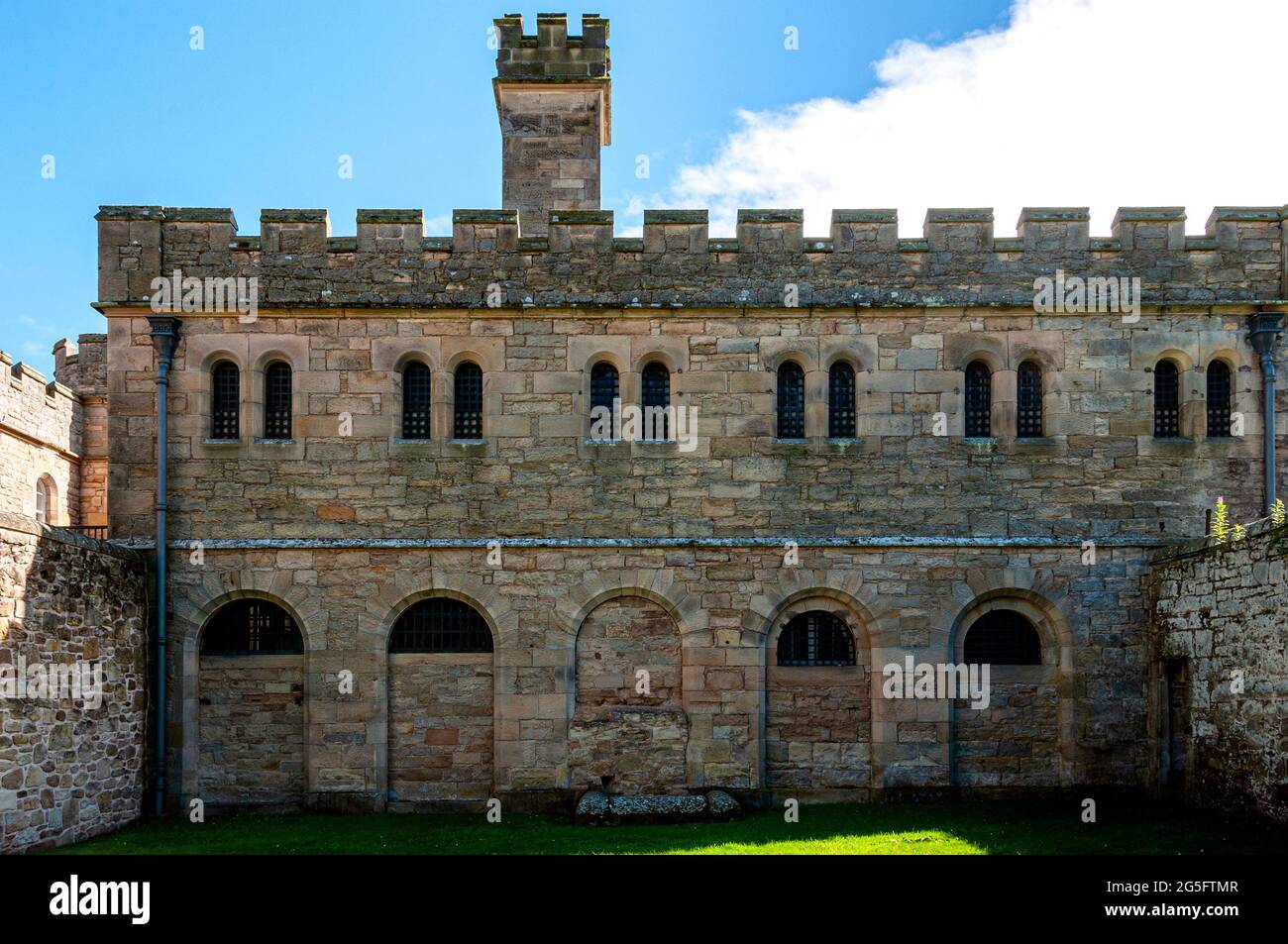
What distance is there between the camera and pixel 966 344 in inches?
601

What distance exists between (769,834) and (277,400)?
32.3ft


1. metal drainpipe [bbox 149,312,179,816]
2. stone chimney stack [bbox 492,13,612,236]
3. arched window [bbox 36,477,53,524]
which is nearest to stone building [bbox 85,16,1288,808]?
metal drainpipe [bbox 149,312,179,816]

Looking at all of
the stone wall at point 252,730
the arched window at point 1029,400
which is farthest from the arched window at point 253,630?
the arched window at point 1029,400

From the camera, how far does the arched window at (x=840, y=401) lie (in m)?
15.4

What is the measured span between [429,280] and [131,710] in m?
7.70

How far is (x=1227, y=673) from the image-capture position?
42.1 feet

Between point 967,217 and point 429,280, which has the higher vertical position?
point 967,217

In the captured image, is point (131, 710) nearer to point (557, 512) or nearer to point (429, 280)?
point (557, 512)

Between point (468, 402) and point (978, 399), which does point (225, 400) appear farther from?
point (978, 399)

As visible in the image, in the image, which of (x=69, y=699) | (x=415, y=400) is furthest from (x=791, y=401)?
(x=69, y=699)

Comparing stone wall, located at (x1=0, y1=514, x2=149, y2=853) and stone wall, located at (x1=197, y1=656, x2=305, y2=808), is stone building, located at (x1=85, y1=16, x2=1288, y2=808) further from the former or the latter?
stone wall, located at (x1=0, y1=514, x2=149, y2=853)

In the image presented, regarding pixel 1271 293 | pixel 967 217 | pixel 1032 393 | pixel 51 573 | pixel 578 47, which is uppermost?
pixel 578 47
